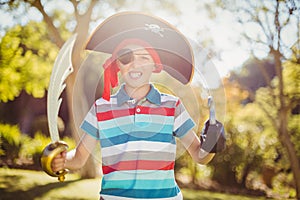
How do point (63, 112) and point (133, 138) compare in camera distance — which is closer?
point (133, 138)

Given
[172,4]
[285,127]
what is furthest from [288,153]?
[172,4]

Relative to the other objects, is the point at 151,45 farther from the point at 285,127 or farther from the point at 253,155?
the point at 253,155

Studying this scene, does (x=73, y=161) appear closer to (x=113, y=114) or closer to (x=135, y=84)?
(x=113, y=114)

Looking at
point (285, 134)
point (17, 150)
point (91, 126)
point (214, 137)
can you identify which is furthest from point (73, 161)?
point (17, 150)

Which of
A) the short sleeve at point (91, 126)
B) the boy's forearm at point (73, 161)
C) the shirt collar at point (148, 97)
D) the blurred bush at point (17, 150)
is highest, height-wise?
the shirt collar at point (148, 97)

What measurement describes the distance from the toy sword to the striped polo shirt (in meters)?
0.14

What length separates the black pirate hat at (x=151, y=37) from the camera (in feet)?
5.80

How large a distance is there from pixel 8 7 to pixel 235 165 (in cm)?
303

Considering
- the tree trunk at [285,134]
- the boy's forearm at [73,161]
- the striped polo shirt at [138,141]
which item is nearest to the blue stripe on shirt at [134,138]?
the striped polo shirt at [138,141]

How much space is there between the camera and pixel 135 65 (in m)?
1.71

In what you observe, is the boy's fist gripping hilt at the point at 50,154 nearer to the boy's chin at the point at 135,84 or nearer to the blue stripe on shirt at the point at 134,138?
the blue stripe on shirt at the point at 134,138

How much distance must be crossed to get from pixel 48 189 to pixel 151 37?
2.83 m

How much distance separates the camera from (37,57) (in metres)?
4.95

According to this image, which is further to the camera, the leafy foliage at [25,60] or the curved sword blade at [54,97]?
the leafy foliage at [25,60]
